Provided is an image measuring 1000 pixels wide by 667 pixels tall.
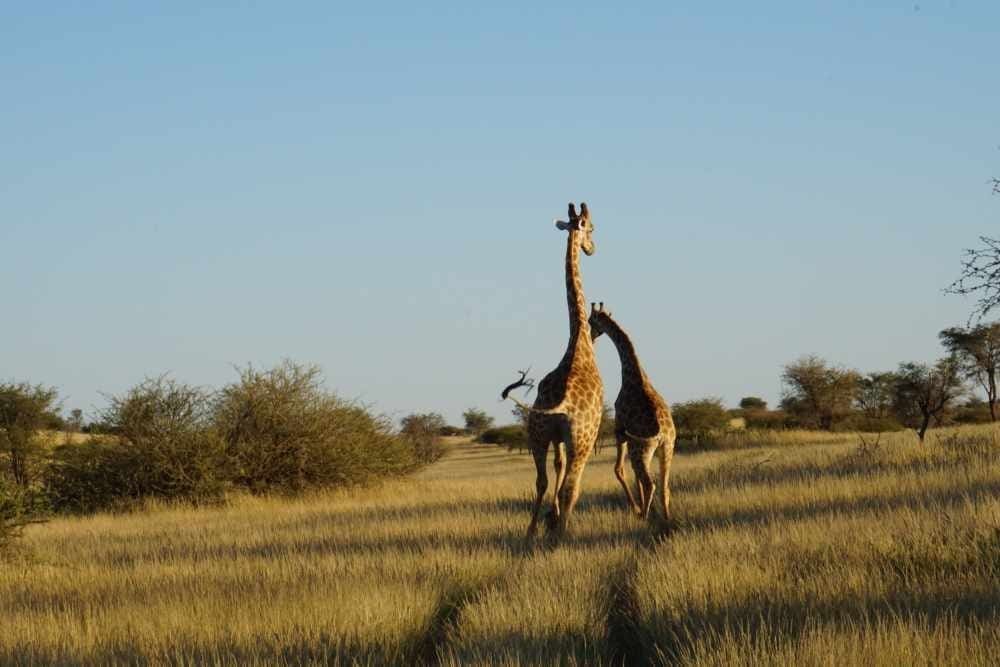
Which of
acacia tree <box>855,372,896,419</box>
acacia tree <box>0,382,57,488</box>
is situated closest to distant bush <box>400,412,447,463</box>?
acacia tree <box>0,382,57,488</box>

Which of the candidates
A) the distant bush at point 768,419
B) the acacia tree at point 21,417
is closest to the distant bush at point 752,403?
the distant bush at point 768,419

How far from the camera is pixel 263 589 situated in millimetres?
7863

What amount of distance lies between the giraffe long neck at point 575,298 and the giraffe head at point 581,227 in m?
0.06

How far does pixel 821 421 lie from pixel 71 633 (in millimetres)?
49720

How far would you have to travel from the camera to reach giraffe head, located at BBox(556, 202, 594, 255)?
12461 millimetres

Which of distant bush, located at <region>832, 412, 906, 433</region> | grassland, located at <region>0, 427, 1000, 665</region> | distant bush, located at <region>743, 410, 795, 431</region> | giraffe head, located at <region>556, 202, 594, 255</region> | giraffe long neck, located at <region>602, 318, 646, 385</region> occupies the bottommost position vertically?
grassland, located at <region>0, 427, 1000, 665</region>

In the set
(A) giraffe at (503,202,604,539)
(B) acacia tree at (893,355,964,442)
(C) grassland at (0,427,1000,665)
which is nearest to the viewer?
(C) grassland at (0,427,1000,665)

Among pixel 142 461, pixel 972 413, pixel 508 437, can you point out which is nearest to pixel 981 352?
pixel 972 413

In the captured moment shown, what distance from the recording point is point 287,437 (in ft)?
73.9

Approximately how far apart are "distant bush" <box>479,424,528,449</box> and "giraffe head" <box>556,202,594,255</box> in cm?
4553

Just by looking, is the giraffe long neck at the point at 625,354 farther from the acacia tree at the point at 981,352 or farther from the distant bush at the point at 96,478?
the acacia tree at the point at 981,352

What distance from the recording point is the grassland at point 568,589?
548cm

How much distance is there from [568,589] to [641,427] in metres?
4.48

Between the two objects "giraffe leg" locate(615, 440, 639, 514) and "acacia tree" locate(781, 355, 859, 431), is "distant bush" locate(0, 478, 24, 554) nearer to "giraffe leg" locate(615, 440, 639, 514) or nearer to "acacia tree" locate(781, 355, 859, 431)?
"giraffe leg" locate(615, 440, 639, 514)
